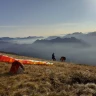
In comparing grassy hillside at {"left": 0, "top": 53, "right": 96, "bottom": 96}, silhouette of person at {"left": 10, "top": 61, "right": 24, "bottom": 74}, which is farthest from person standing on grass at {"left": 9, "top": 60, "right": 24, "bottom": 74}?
grassy hillside at {"left": 0, "top": 53, "right": 96, "bottom": 96}

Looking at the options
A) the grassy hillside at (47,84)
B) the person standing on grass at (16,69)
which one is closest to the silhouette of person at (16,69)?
the person standing on grass at (16,69)

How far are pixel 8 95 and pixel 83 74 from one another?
8598 millimetres

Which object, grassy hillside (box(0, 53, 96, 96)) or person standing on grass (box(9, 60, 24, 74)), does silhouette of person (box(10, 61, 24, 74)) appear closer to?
person standing on grass (box(9, 60, 24, 74))

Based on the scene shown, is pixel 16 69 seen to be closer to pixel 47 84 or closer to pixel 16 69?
pixel 16 69

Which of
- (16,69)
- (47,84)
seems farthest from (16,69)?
A: (47,84)

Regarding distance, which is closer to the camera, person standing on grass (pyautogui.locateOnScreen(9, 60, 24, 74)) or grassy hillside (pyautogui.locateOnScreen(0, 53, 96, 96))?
grassy hillside (pyautogui.locateOnScreen(0, 53, 96, 96))

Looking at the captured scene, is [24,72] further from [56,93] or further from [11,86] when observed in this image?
[56,93]

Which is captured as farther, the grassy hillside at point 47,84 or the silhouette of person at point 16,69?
the silhouette of person at point 16,69

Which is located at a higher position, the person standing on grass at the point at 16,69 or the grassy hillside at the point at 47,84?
the person standing on grass at the point at 16,69

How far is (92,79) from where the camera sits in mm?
22156

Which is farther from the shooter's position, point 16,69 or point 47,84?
point 16,69

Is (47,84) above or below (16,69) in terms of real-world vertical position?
below

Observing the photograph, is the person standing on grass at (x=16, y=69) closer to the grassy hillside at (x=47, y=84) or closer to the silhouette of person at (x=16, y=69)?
the silhouette of person at (x=16, y=69)

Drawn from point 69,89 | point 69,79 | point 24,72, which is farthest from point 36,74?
point 69,89
